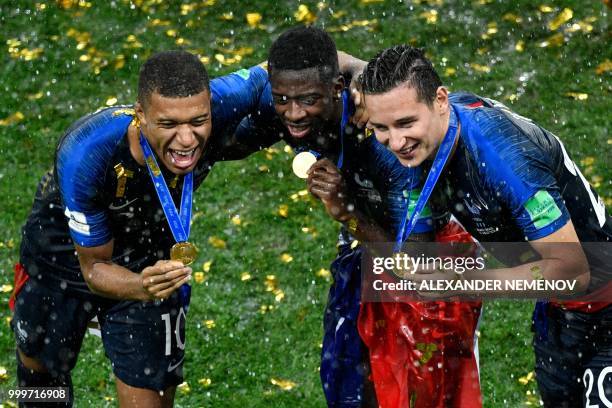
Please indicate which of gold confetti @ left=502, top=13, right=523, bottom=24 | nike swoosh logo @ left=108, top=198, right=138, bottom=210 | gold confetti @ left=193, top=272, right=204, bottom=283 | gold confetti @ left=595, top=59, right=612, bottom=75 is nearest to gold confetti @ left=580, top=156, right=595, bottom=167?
gold confetti @ left=595, top=59, right=612, bottom=75

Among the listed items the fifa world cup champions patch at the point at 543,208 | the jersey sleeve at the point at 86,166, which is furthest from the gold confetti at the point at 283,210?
the fifa world cup champions patch at the point at 543,208

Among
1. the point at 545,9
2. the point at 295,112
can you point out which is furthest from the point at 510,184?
the point at 545,9

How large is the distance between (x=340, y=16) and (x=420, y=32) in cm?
89

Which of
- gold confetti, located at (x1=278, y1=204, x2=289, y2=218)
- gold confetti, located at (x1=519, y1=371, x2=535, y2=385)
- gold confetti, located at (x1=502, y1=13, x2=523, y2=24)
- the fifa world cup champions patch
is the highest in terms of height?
the fifa world cup champions patch

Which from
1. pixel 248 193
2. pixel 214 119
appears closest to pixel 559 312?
pixel 214 119

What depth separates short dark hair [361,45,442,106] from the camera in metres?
5.07

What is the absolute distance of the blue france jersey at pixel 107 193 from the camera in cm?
550

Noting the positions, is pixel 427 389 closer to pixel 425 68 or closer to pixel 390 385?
pixel 390 385

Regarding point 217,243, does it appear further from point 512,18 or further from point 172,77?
point 512,18

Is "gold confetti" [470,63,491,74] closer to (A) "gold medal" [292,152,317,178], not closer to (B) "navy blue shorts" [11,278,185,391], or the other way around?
(B) "navy blue shorts" [11,278,185,391]

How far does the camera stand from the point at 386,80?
16.7ft

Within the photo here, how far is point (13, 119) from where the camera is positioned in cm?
1043

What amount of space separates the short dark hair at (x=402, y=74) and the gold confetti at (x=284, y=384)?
9.05 feet

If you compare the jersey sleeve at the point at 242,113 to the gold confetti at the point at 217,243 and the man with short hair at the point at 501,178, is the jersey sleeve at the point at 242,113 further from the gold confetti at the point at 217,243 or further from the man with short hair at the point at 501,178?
the gold confetti at the point at 217,243
